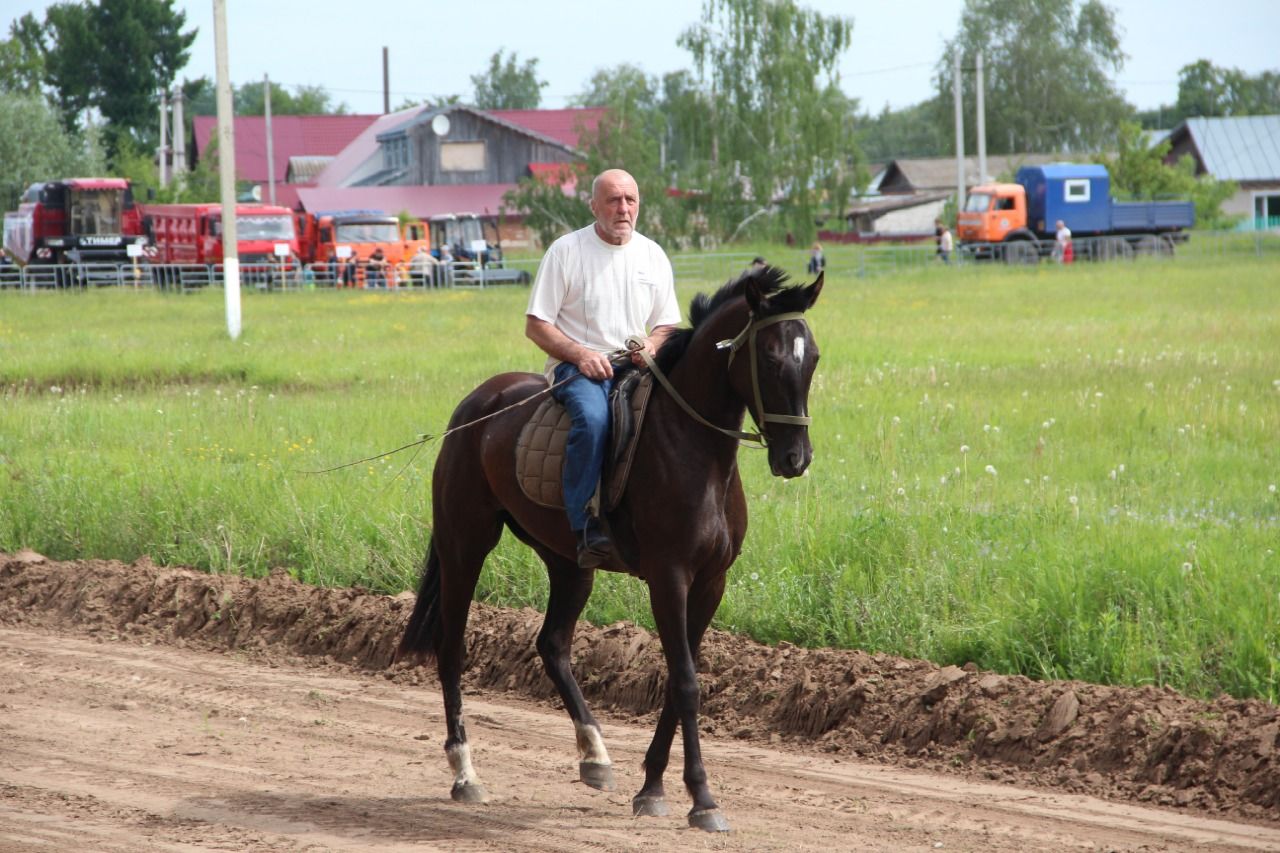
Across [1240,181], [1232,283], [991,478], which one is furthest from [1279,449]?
[1240,181]

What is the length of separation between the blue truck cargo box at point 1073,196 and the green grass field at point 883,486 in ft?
107

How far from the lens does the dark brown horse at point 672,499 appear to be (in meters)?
5.60

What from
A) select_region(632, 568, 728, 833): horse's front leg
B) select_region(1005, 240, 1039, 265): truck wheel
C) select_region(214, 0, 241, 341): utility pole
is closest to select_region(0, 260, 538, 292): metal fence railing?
select_region(1005, 240, 1039, 265): truck wheel

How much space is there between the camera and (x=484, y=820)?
19.8 feet

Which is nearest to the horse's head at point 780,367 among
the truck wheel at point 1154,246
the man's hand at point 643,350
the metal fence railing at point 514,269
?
the man's hand at point 643,350

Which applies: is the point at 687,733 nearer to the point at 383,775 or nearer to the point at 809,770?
the point at 809,770

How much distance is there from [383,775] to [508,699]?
4.96ft

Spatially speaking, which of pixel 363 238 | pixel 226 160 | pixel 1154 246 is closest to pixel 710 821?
pixel 226 160

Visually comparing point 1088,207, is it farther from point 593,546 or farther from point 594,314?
point 593,546

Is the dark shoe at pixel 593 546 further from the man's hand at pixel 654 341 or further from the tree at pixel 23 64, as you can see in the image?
the tree at pixel 23 64

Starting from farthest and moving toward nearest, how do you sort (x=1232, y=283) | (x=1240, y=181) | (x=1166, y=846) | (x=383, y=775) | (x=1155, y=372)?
(x=1240, y=181) < (x=1232, y=283) < (x=1155, y=372) < (x=383, y=775) < (x=1166, y=846)

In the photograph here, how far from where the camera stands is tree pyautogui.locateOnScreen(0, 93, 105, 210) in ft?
232

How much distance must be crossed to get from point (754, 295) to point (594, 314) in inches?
Answer: 41.9

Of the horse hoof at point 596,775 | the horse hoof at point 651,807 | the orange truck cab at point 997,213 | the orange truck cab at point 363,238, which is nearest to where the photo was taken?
the horse hoof at point 651,807
